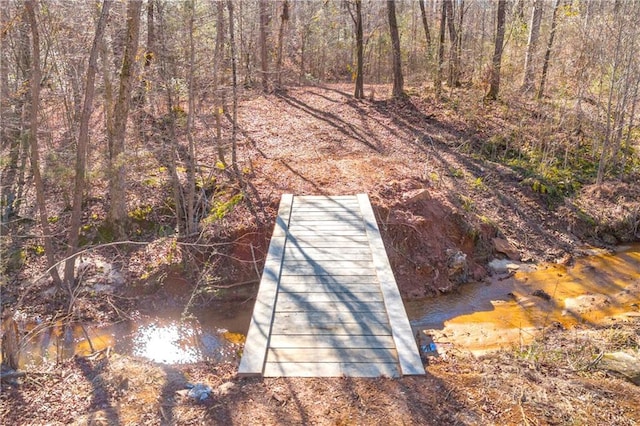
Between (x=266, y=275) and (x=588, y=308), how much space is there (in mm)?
5862

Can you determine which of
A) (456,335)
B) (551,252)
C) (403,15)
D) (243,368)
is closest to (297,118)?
(551,252)

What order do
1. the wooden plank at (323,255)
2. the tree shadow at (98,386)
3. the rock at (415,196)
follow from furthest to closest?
the rock at (415,196)
the wooden plank at (323,255)
the tree shadow at (98,386)

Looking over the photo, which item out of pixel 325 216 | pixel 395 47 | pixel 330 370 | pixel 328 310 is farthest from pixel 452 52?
pixel 330 370

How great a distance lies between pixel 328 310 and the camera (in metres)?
5.32

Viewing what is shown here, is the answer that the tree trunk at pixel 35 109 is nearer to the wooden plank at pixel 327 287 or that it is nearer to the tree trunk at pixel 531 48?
the wooden plank at pixel 327 287

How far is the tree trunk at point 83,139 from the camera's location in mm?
7133

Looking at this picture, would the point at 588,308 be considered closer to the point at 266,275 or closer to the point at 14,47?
the point at 266,275

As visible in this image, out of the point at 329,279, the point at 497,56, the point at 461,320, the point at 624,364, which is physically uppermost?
the point at 497,56

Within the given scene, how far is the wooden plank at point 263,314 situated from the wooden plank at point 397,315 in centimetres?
138

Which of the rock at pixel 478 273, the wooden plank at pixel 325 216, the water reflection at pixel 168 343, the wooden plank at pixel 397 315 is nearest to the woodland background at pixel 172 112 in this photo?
the wooden plank at pixel 325 216

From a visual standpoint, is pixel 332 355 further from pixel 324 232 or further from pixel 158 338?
pixel 158 338

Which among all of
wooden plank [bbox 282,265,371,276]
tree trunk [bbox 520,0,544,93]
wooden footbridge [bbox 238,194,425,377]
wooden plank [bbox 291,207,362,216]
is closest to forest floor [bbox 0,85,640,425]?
wooden footbridge [bbox 238,194,425,377]

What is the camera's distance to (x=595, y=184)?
38.7ft

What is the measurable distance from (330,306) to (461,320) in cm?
337
